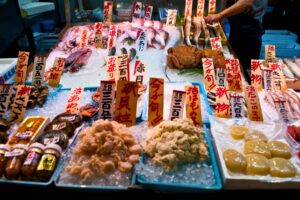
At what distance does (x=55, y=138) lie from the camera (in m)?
2.05

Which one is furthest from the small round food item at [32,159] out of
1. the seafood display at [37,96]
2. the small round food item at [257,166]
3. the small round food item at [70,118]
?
the small round food item at [257,166]

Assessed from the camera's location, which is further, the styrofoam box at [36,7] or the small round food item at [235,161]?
the styrofoam box at [36,7]

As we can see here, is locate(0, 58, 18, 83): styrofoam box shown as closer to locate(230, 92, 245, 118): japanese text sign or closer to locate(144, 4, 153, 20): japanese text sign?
locate(230, 92, 245, 118): japanese text sign

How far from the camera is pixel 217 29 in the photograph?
15.2ft

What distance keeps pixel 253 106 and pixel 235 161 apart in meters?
0.75

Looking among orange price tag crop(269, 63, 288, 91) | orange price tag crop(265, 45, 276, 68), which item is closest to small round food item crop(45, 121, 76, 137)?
orange price tag crop(269, 63, 288, 91)

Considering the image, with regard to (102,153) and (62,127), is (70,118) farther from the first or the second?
(102,153)

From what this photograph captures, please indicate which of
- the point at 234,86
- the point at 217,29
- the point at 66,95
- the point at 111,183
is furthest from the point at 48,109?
the point at 217,29

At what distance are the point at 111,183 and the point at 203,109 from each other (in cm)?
114

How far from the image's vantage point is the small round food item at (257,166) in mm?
1795

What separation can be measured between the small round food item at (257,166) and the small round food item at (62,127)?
1.28m

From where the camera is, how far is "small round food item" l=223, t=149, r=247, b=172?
5.96 feet

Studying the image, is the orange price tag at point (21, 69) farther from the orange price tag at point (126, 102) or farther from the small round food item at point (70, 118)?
the orange price tag at point (126, 102)

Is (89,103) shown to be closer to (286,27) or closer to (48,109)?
(48,109)
